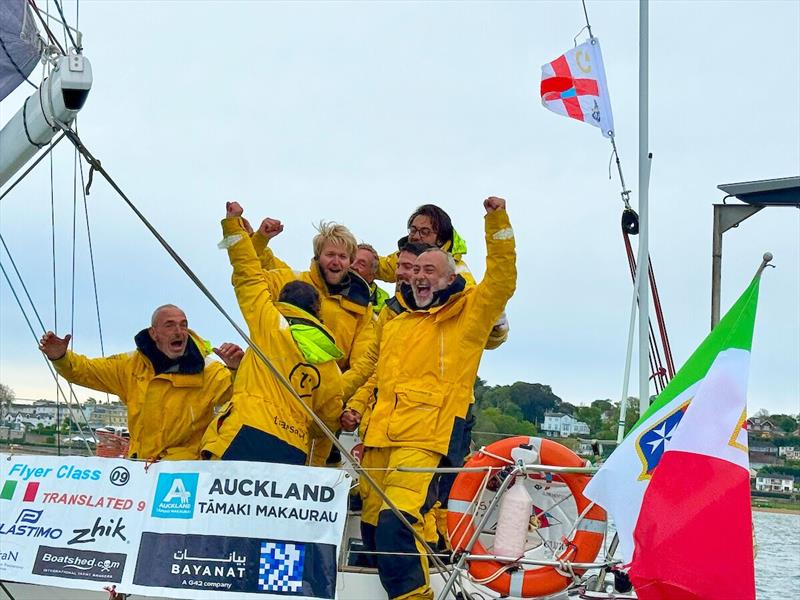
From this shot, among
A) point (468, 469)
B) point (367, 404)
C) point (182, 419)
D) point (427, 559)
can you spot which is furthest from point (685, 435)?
point (182, 419)

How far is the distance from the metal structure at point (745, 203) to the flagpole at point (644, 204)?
0.88 meters

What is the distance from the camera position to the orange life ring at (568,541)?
558 centimetres

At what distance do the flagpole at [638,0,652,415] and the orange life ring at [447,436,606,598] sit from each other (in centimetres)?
109

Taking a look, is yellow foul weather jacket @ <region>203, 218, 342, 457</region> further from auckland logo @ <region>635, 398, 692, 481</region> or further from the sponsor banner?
auckland logo @ <region>635, 398, 692, 481</region>

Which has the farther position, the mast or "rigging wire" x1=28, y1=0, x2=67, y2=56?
"rigging wire" x1=28, y1=0, x2=67, y2=56

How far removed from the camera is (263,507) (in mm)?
5484

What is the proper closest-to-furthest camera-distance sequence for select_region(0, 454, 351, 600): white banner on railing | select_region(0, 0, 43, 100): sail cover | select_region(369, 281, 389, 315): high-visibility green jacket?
1. select_region(0, 454, 351, 600): white banner on railing
2. select_region(0, 0, 43, 100): sail cover
3. select_region(369, 281, 389, 315): high-visibility green jacket

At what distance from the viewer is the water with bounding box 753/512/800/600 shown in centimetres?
1736

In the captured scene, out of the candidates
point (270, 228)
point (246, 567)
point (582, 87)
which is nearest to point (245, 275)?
point (270, 228)

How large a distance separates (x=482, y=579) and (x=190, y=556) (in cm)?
138

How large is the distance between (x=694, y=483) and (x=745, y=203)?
6.20 feet

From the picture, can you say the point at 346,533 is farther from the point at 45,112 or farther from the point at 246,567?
the point at 45,112

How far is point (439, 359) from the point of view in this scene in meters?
5.82

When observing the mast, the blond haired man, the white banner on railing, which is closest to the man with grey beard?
the white banner on railing
